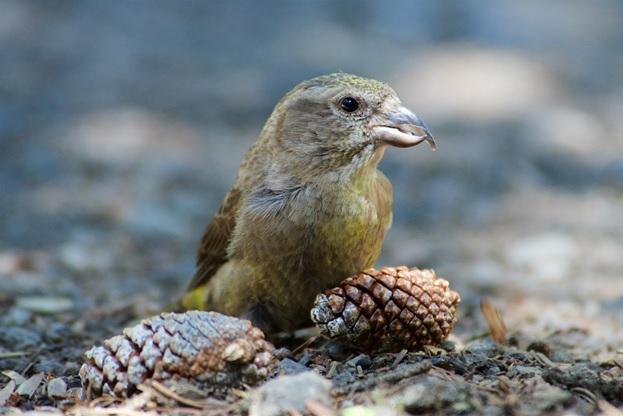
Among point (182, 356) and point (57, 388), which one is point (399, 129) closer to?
point (182, 356)

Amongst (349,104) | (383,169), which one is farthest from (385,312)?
(383,169)

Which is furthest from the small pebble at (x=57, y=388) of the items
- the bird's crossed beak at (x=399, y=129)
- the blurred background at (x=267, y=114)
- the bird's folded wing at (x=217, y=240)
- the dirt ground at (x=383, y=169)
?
the bird's crossed beak at (x=399, y=129)

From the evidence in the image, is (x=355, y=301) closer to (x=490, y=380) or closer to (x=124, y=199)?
(x=490, y=380)

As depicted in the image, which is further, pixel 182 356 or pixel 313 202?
pixel 313 202

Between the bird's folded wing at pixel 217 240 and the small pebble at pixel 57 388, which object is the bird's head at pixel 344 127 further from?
the small pebble at pixel 57 388

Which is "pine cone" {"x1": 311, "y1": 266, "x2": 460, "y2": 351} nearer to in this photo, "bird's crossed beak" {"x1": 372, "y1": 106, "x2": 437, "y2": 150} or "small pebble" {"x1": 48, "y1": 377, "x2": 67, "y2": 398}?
"bird's crossed beak" {"x1": 372, "y1": 106, "x2": 437, "y2": 150}
